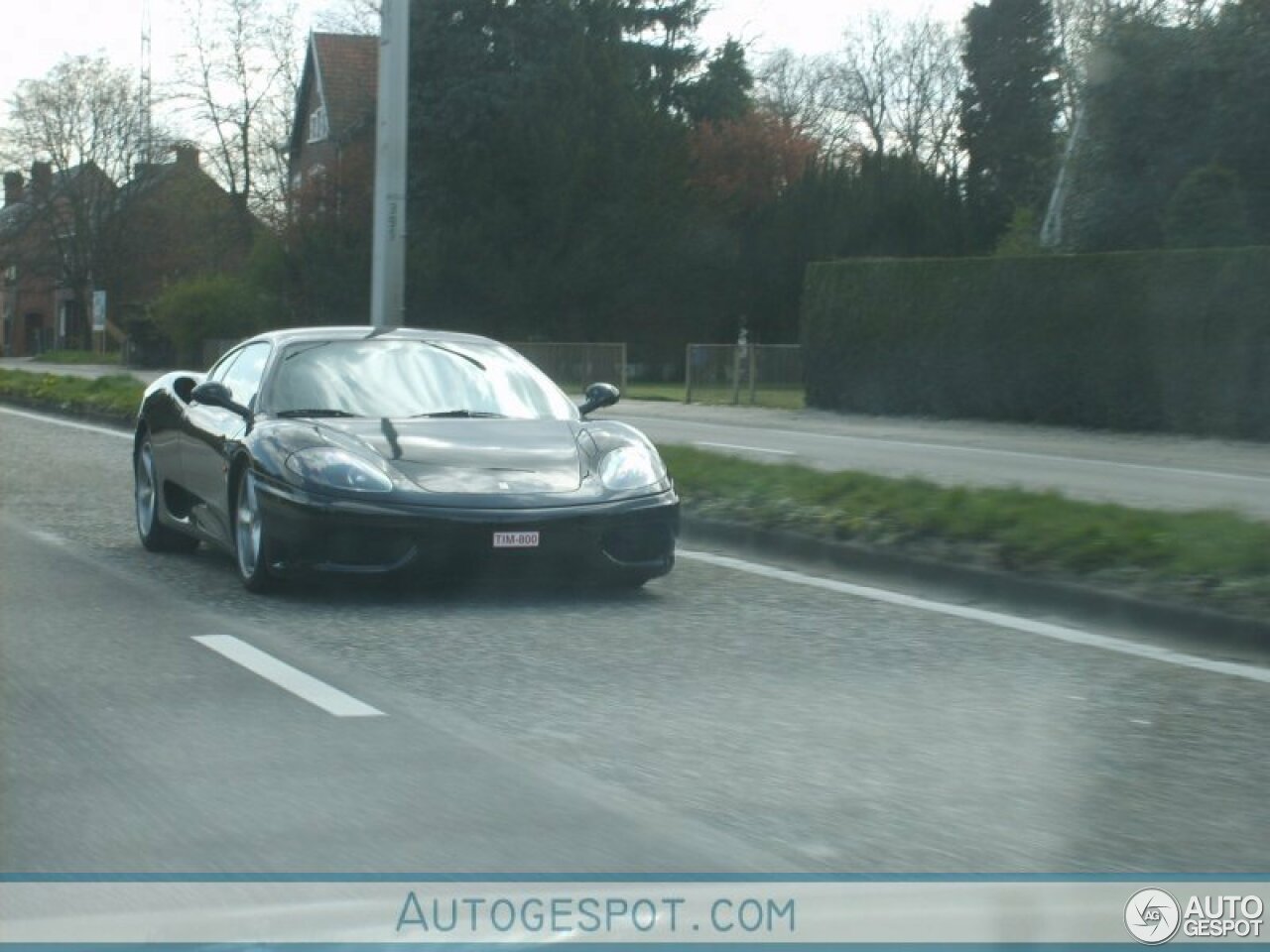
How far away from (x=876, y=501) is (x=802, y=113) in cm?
6391

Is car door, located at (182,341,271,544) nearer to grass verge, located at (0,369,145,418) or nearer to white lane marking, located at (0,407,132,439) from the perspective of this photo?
white lane marking, located at (0,407,132,439)

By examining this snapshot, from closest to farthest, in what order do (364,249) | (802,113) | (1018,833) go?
1. (1018,833)
2. (364,249)
3. (802,113)

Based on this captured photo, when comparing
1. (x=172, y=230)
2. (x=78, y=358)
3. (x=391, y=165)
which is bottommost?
(x=78, y=358)

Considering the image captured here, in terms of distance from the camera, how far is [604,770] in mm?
5629

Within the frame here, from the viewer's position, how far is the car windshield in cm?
973

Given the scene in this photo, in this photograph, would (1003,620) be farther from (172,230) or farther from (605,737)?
(172,230)

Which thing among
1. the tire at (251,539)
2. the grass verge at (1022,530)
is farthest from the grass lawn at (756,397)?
the tire at (251,539)

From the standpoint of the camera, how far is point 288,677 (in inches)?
279

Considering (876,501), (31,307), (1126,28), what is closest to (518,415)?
(876,501)

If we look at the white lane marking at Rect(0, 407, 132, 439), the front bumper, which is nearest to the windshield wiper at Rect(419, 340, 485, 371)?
the front bumper

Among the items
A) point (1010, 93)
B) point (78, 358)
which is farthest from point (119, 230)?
point (1010, 93)

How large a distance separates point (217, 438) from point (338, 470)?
4.51 ft

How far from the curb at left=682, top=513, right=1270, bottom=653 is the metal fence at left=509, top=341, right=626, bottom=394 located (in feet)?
94.0

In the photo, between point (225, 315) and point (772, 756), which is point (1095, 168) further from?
point (772, 756)
